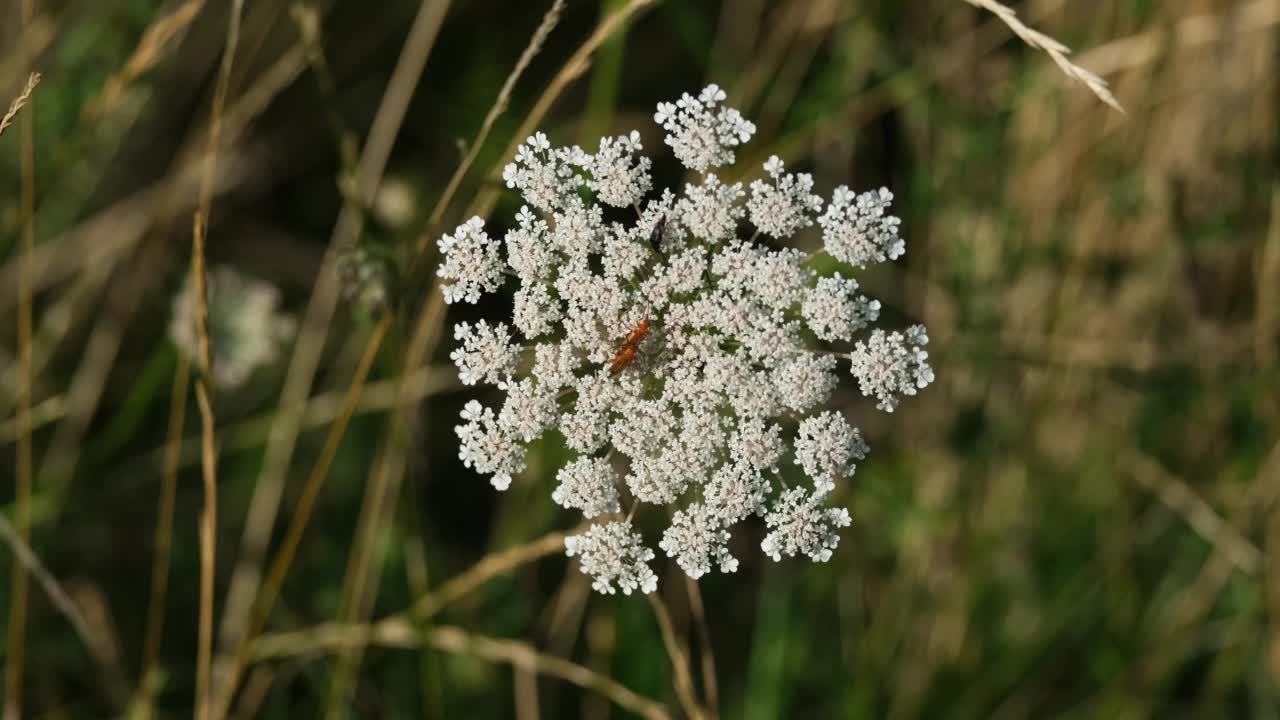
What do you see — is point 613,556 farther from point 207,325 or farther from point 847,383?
point 847,383

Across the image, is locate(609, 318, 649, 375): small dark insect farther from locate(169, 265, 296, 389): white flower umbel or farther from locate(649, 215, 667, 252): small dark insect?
locate(169, 265, 296, 389): white flower umbel

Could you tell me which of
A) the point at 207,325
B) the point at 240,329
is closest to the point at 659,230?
the point at 207,325

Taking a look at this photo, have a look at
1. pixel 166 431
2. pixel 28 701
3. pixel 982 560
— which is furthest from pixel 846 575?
pixel 28 701

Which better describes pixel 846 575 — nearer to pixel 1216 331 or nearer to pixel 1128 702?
pixel 1128 702

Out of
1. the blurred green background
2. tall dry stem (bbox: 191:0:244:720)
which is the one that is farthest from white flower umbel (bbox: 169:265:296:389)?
tall dry stem (bbox: 191:0:244:720)

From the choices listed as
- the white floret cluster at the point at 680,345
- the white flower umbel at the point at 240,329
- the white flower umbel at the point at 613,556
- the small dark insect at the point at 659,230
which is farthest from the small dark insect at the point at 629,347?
the white flower umbel at the point at 240,329

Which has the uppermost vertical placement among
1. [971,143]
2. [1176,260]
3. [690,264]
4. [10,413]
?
[971,143]

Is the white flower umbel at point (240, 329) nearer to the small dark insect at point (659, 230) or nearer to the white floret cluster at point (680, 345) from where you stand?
the white floret cluster at point (680, 345)

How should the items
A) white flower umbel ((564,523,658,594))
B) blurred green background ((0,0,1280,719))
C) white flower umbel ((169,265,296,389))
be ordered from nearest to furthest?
white flower umbel ((564,523,658,594))
blurred green background ((0,0,1280,719))
white flower umbel ((169,265,296,389))
